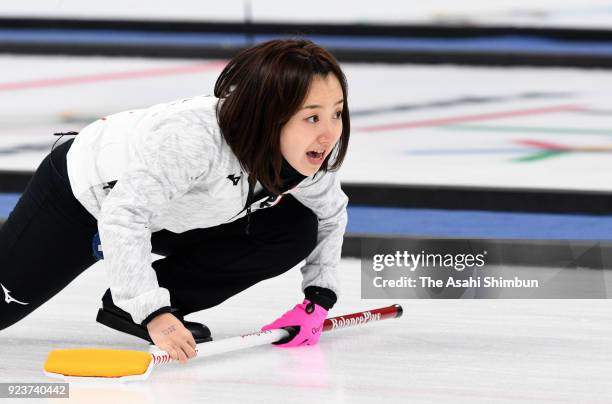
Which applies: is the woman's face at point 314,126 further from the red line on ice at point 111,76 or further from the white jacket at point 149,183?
the red line on ice at point 111,76

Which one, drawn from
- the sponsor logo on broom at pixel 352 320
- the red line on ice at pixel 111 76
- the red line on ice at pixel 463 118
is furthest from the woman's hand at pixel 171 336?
the red line on ice at pixel 111 76

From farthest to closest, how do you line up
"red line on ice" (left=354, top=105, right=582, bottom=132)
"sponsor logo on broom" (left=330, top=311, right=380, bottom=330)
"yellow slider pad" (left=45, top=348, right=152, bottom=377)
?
"red line on ice" (left=354, top=105, right=582, bottom=132) → "sponsor logo on broom" (left=330, top=311, right=380, bottom=330) → "yellow slider pad" (left=45, top=348, right=152, bottom=377)

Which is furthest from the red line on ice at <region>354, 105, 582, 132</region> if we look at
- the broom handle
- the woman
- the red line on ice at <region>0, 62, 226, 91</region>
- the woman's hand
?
the woman's hand

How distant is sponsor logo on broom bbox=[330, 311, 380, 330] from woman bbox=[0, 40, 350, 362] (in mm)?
56

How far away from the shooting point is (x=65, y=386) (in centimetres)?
155

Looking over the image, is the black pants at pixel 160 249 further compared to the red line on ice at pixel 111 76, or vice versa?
the red line on ice at pixel 111 76

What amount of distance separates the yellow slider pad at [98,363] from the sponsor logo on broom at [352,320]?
1.37 ft

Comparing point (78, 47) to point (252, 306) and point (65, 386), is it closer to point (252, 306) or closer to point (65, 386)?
point (252, 306)

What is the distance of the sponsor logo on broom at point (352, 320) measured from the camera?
192 centimetres

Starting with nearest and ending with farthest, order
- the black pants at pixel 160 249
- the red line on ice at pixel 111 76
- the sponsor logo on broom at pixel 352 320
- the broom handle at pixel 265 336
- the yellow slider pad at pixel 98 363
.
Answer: the yellow slider pad at pixel 98 363 → the broom handle at pixel 265 336 → the black pants at pixel 160 249 → the sponsor logo on broom at pixel 352 320 → the red line on ice at pixel 111 76

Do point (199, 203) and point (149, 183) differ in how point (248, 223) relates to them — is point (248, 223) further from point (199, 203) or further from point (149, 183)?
point (149, 183)

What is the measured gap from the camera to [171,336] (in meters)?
1.59

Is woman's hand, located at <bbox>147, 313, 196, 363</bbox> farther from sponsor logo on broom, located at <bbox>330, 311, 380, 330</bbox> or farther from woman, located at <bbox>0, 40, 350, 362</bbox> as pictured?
sponsor logo on broom, located at <bbox>330, 311, 380, 330</bbox>

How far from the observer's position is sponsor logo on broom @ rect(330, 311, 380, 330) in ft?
6.30
